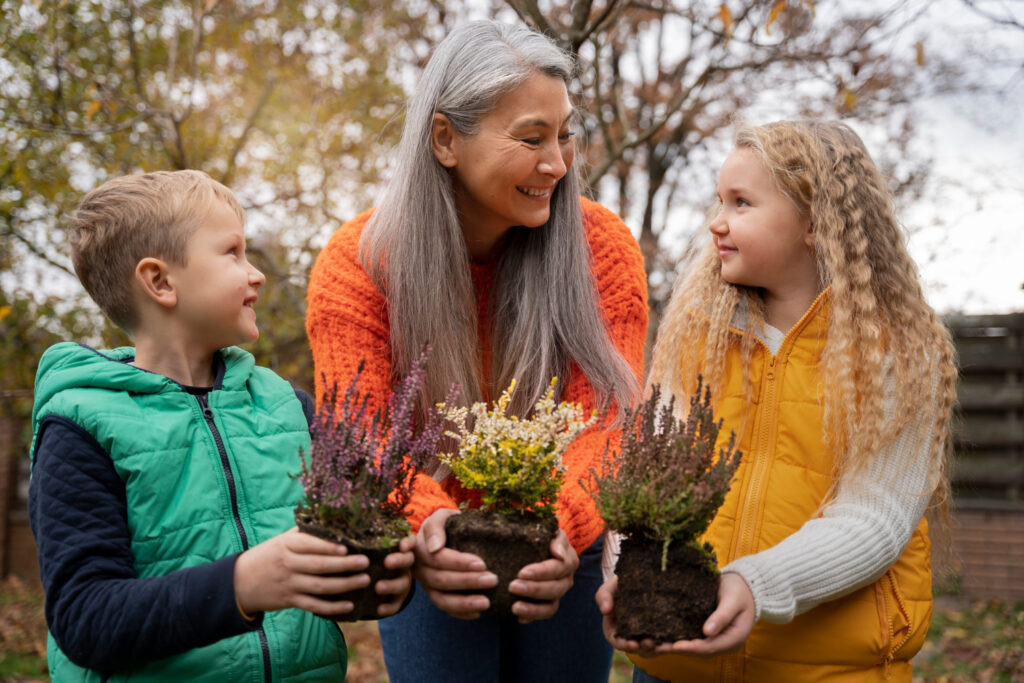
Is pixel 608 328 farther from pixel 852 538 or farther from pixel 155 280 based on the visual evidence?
pixel 155 280

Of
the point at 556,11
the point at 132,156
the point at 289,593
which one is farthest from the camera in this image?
the point at 556,11

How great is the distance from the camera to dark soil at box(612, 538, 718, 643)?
160 cm

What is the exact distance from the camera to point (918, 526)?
6.41 feet

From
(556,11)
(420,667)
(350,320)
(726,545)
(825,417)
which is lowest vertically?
(420,667)

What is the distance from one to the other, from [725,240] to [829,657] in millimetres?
1041

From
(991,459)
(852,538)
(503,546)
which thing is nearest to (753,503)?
(852,538)

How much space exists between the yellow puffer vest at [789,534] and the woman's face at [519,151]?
0.69 m

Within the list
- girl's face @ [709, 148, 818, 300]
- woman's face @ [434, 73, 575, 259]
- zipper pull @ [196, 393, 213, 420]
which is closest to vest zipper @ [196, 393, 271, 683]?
zipper pull @ [196, 393, 213, 420]

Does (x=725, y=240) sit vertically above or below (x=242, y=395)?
above

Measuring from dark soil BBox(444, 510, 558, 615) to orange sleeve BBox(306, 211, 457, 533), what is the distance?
37cm

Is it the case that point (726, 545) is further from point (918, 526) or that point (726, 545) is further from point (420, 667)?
point (420, 667)

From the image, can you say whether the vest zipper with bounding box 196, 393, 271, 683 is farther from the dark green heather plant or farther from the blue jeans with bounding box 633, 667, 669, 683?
the blue jeans with bounding box 633, 667, 669, 683

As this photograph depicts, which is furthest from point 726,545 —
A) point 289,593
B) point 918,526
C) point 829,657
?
point 289,593

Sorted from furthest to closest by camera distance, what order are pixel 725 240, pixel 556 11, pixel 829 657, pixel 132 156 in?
pixel 556 11 < pixel 132 156 < pixel 725 240 < pixel 829 657
